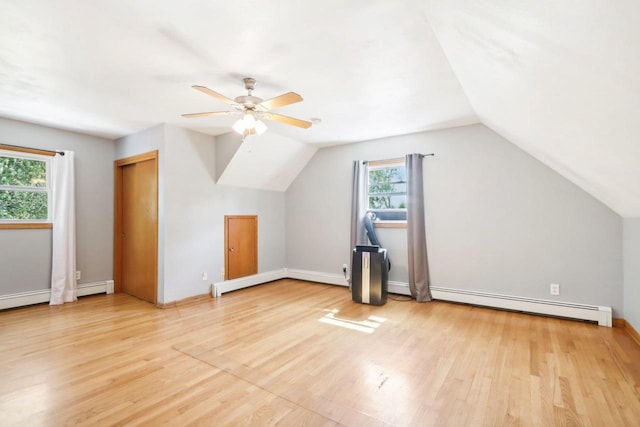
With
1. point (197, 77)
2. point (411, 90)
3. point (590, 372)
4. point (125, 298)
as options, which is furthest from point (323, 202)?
point (590, 372)

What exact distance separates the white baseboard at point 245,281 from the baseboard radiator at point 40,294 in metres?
1.73

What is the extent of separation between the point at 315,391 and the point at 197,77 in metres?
2.70

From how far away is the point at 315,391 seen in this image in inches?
79.5

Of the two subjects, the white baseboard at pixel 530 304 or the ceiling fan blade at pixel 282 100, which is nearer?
the ceiling fan blade at pixel 282 100

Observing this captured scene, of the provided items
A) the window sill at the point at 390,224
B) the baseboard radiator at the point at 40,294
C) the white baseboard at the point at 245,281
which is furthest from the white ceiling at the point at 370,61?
the white baseboard at the point at 245,281

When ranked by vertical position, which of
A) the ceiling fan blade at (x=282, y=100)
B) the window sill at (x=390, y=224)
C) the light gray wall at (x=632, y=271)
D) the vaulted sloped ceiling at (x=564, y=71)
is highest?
the ceiling fan blade at (x=282, y=100)

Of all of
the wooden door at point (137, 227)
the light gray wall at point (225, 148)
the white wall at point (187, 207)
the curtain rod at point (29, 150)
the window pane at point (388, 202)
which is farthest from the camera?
the window pane at point (388, 202)

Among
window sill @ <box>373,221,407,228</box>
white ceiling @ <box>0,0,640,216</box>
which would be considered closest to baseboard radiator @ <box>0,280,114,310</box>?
white ceiling @ <box>0,0,640,216</box>

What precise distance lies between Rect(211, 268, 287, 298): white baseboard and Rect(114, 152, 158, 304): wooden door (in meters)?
0.83

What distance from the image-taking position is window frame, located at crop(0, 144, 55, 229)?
3719 millimetres

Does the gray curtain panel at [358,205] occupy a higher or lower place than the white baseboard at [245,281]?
higher

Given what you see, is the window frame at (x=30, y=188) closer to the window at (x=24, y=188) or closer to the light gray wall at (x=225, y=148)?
the window at (x=24, y=188)

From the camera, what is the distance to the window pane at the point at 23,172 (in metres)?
3.76

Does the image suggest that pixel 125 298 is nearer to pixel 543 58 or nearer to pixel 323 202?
pixel 323 202
